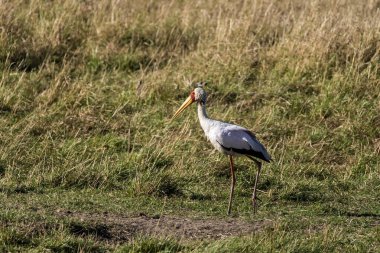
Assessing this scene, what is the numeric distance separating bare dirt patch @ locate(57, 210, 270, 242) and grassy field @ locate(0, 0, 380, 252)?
0.02 m

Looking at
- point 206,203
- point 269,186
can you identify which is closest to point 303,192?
point 269,186

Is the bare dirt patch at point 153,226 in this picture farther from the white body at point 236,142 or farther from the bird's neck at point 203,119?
the bird's neck at point 203,119

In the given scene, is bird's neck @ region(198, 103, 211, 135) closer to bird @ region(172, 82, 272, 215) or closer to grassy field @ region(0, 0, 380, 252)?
bird @ region(172, 82, 272, 215)

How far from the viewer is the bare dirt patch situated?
6773 millimetres

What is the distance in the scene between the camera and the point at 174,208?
7621 millimetres

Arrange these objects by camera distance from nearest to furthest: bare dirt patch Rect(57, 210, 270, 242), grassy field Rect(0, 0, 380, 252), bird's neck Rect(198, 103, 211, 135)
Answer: bare dirt patch Rect(57, 210, 270, 242) → grassy field Rect(0, 0, 380, 252) → bird's neck Rect(198, 103, 211, 135)

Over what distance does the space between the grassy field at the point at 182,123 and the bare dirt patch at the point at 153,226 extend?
0.02 m

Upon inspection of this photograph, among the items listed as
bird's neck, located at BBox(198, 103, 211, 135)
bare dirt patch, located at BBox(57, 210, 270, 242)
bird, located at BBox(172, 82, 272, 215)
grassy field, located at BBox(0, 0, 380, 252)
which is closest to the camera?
bare dirt patch, located at BBox(57, 210, 270, 242)

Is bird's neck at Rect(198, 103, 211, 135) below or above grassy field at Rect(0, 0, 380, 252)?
above

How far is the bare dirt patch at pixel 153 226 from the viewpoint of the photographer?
677cm

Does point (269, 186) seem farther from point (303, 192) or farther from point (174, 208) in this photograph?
point (174, 208)

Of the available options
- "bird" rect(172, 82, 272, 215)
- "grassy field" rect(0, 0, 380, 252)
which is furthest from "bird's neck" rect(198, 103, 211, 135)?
"grassy field" rect(0, 0, 380, 252)

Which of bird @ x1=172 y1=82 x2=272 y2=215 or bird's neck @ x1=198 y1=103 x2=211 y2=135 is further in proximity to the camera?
bird's neck @ x1=198 y1=103 x2=211 y2=135

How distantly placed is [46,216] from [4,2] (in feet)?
14.1
